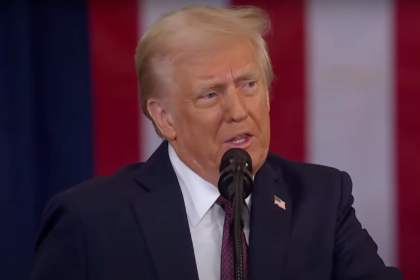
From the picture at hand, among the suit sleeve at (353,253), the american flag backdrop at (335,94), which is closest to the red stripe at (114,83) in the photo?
the american flag backdrop at (335,94)

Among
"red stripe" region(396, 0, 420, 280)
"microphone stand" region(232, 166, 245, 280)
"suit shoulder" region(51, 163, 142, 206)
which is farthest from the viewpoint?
"red stripe" region(396, 0, 420, 280)

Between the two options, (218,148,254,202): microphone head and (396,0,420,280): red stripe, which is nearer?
(218,148,254,202): microphone head

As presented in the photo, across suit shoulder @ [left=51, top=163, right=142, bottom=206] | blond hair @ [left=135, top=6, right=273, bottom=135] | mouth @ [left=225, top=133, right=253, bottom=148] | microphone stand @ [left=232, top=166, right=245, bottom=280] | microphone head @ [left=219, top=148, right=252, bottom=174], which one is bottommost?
suit shoulder @ [left=51, top=163, right=142, bottom=206]

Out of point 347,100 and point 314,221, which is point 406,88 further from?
point 314,221

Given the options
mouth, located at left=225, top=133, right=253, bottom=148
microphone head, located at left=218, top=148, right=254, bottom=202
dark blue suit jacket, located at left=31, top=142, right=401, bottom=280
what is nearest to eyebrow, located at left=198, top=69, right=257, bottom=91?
mouth, located at left=225, top=133, right=253, bottom=148

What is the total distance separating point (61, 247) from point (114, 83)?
26.5 inches

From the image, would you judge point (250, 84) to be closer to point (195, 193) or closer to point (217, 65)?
point (217, 65)

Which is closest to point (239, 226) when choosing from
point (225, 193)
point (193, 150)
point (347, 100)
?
point (225, 193)

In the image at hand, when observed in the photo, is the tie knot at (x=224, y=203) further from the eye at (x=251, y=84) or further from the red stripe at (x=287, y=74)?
the red stripe at (x=287, y=74)

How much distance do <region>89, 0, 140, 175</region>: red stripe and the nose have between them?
607 millimetres

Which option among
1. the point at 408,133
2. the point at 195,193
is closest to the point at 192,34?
the point at 195,193

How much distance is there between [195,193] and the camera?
62.7 inches

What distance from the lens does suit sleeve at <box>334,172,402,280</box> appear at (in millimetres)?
1501

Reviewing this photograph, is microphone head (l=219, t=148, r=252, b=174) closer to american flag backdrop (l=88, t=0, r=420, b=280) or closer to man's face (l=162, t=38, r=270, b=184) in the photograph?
man's face (l=162, t=38, r=270, b=184)
